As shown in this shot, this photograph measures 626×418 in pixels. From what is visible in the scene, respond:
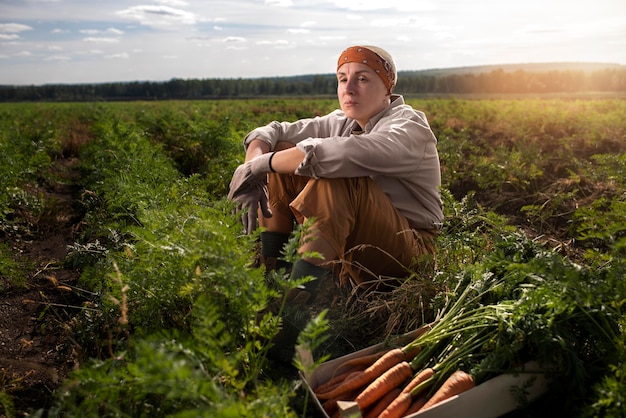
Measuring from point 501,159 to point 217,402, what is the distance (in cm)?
601

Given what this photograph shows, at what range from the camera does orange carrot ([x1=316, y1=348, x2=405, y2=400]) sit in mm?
2338

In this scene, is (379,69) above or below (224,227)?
above

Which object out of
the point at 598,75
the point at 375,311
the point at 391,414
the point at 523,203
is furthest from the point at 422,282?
the point at 598,75

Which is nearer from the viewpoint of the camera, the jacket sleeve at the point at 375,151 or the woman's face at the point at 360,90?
the jacket sleeve at the point at 375,151

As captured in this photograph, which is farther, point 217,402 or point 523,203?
point 523,203

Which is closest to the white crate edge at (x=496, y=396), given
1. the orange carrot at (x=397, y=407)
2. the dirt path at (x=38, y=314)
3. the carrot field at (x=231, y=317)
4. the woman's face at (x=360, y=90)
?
the carrot field at (x=231, y=317)

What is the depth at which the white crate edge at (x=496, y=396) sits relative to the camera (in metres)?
2.07

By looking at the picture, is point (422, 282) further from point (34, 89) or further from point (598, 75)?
point (34, 89)

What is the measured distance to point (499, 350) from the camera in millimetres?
2158

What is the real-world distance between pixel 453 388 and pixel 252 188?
1.69 meters

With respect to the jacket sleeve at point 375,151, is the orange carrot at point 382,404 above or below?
below

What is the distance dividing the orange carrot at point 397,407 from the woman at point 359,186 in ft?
2.62

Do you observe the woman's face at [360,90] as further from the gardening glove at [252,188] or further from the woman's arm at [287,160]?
the gardening glove at [252,188]

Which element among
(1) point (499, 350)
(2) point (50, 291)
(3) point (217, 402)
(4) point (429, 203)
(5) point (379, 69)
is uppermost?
(5) point (379, 69)
